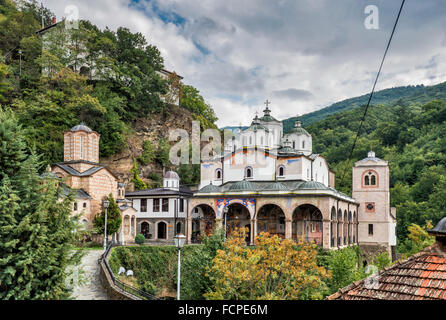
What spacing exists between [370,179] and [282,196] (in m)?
11.1

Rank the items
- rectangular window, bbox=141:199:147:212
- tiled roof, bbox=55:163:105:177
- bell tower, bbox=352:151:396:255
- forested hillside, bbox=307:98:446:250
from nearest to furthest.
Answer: tiled roof, bbox=55:163:105:177, bell tower, bbox=352:151:396:255, rectangular window, bbox=141:199:147:212, forested hillside, bbox=307:98:446:250

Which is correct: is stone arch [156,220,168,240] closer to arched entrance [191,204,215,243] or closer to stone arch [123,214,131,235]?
arched entrance [191,204,215,243]

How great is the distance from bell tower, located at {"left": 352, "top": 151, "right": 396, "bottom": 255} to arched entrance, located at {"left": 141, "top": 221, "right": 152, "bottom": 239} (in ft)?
57.9

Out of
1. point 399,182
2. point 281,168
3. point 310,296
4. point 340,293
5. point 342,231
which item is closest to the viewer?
point 340,293

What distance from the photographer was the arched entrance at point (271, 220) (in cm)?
2642

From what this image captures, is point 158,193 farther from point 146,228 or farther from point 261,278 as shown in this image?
point 261,278

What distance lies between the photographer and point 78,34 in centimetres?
3559

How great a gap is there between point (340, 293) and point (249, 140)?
24668 millimetres

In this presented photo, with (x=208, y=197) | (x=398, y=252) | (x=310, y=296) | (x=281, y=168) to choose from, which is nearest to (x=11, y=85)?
(x=208, y=197)

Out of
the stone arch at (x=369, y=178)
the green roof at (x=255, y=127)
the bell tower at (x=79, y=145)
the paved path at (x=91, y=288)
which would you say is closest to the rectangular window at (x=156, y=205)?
the bell tower at (x=79, y=145)

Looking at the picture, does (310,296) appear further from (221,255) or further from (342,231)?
(342,231)

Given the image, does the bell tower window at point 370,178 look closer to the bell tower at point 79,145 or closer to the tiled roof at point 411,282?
the bell tower at point 79,145

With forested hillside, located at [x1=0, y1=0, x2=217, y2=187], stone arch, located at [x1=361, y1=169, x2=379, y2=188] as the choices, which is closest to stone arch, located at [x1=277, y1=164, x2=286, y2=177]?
stone arch, located at [x1=361, y1=169, x2=379, y2=188]

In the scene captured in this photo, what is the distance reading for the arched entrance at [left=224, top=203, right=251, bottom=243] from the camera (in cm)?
2695
